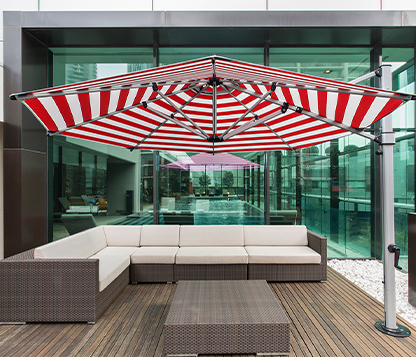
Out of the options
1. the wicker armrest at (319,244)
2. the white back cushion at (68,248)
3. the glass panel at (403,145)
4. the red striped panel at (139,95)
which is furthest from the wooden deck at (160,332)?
the glass panel at (403,145)

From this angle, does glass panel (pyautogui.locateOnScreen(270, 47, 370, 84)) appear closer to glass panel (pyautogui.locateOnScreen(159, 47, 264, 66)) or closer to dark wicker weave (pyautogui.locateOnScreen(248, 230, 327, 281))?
glass panel (pyautogui.locateOnScreen(159, 47, 264, 66))

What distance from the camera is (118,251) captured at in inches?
184

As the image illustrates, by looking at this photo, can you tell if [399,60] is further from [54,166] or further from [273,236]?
[54,166]

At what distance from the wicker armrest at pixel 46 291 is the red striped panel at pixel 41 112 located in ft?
5.41

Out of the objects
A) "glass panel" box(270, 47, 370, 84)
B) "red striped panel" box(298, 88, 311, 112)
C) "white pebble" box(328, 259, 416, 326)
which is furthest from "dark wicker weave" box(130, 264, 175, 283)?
"glass panel" box(270, 47, 370, 84)

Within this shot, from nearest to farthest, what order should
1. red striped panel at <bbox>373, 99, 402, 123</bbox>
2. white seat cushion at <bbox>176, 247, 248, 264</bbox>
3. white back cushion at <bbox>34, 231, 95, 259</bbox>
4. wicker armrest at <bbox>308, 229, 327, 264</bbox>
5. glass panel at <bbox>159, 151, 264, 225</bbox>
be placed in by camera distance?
red striped panel at <bbox>373, 99, 402, 123</bbox> < white back cushion at <bbox>34, 231, 95, 259</bbox> < white seat cushion at <bbox>176, 247, 248, 264</bbox> < wicker armrest at <bbox>308, 229, 327, 264</bbox> < glass panel at <bbox>159, 151, 264, 225</bbox>

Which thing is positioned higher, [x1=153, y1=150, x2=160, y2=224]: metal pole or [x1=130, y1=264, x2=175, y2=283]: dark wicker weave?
[x1=153, y1=150, x2=160, y2=224]: metal pole

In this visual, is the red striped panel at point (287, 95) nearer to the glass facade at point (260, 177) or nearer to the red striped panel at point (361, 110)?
the red striped panel at point (361, 110)

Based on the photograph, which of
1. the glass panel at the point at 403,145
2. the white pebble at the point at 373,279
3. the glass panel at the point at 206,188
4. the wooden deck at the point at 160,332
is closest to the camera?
the wooden deck at the point at 160,332

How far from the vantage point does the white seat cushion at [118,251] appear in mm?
4547

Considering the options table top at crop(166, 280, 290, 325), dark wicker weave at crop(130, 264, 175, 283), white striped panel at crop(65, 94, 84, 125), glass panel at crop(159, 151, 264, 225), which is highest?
white striped panel at crop(65, 94, 84, 125)

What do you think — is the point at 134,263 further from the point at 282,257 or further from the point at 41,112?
the point at 41,112

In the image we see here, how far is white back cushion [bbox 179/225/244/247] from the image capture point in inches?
199
